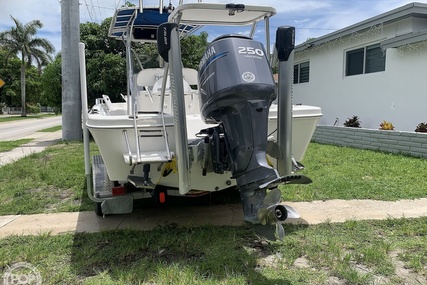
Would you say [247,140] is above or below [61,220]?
above

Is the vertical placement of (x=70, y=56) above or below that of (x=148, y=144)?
above

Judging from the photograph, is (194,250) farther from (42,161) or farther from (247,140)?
(42,161)

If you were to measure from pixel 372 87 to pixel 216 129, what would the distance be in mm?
8691

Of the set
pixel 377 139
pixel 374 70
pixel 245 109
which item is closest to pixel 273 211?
pixel 245 109

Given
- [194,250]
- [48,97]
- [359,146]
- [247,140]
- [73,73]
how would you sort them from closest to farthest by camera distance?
[247,140]
[194,250]
[359,146]
[73,73]
[48,97]

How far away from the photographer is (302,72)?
14266 mm

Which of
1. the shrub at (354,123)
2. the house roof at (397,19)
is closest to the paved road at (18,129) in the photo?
the shrub at (354,123)

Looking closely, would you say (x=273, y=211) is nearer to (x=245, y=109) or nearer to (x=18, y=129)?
(x=245, y=109)

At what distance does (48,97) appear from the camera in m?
14.5

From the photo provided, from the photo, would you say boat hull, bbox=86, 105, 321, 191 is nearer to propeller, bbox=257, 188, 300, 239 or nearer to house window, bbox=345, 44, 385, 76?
propeller, bbox=257, 188, 300, 239

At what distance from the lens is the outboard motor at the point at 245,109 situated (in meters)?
2.78

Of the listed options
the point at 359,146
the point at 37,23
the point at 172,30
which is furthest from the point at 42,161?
the point at 37,23

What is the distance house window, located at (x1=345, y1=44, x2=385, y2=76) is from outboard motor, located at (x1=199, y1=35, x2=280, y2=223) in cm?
851

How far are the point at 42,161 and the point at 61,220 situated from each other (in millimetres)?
4595
